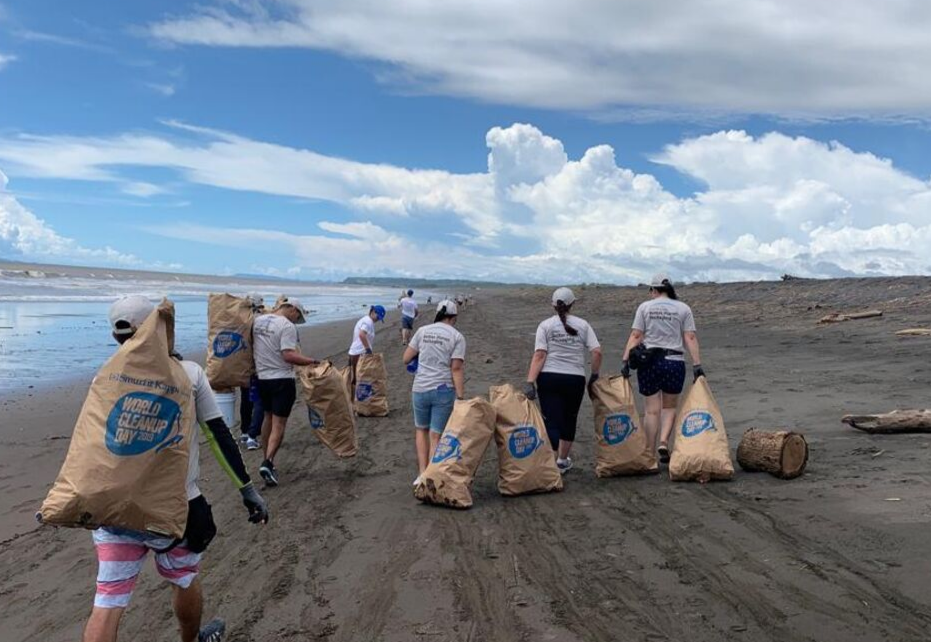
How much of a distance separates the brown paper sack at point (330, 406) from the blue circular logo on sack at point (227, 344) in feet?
2.12

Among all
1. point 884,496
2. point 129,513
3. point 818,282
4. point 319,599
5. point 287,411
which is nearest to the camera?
point 129,513

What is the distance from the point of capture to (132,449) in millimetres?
2902

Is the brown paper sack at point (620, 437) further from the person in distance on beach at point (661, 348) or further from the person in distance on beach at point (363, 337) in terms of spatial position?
the person in distance on beach at point (363, 337)

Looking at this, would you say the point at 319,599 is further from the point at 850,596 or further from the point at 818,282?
the point at 818,282

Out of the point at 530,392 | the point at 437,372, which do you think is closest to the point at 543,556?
the point at 530,392

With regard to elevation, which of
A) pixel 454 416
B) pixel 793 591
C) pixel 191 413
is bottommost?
pixel 793 591

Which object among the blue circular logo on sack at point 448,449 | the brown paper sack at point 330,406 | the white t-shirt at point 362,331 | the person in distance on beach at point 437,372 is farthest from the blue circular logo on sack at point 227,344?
the white t-shirt at point 362,331

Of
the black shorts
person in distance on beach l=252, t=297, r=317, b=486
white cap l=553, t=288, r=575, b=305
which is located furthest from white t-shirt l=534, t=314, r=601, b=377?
the black shorts

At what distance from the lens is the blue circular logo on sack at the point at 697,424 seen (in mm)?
6387

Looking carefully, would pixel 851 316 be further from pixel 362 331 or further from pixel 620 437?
pixel 620 437

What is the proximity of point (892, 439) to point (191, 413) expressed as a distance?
6.66 m

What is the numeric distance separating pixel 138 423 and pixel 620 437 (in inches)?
186

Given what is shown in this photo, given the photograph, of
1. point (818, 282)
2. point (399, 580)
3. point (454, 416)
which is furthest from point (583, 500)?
point (818, 282)

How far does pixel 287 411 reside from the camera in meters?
6.95
